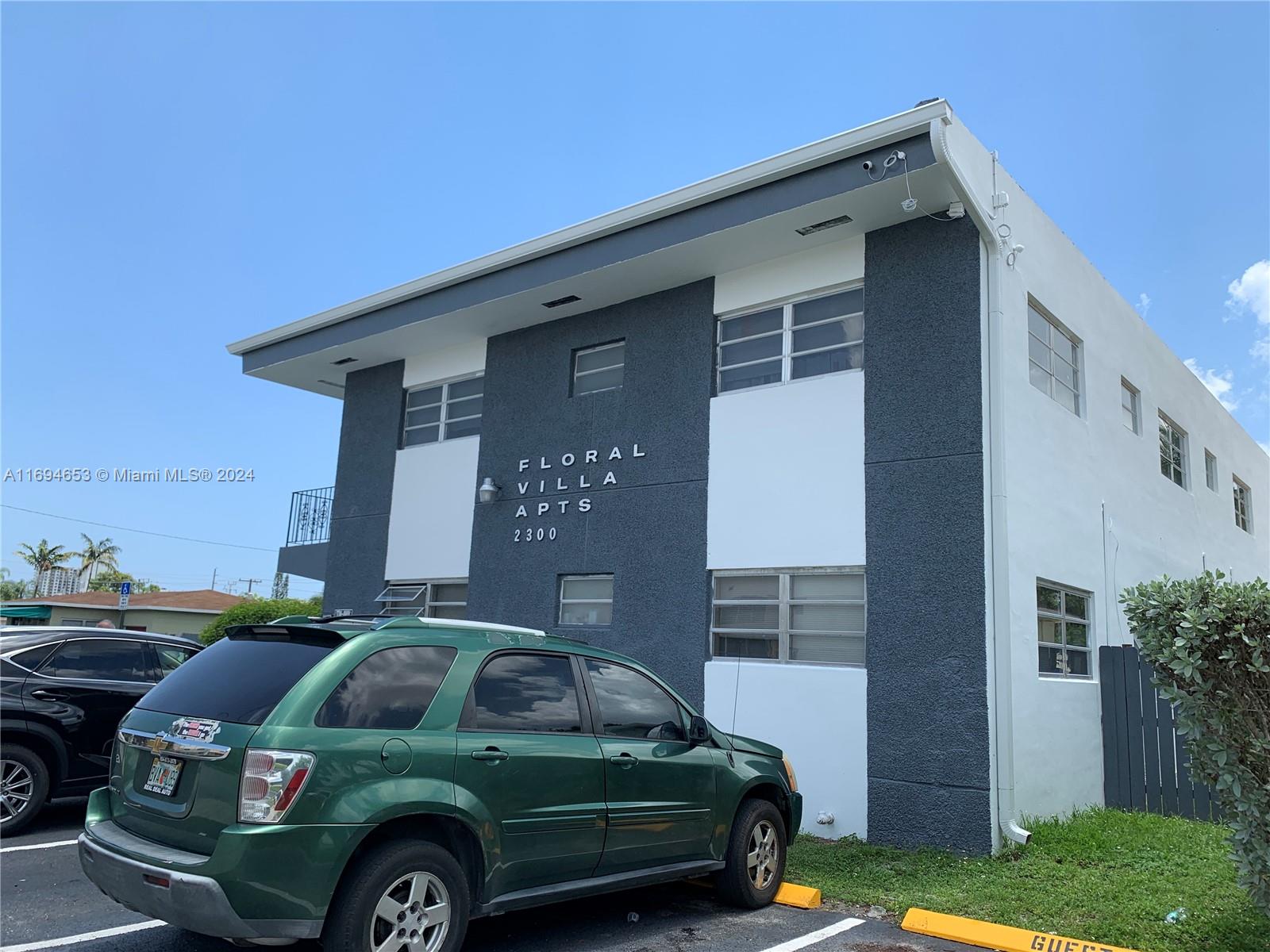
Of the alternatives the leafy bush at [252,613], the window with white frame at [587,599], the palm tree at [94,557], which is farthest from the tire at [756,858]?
the palm tree at [94,557]

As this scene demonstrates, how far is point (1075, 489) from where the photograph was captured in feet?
33.3

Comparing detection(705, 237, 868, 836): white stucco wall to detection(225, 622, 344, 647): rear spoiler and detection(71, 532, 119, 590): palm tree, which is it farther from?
detection(71, 532, 119, 590): palm tree

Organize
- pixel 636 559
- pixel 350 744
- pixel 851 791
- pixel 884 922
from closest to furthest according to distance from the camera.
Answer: pixel 350 744, pixel 884 922, pixel 851 791, pixel 636 559

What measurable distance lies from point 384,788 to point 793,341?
7041 mm

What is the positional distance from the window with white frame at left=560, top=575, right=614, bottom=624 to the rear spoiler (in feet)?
19.8

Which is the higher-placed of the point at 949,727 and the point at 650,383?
the point at 650,383

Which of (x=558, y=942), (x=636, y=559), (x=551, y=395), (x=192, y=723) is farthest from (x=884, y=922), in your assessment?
(x=551, y=395)

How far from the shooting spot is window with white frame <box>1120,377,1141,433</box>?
1239cm

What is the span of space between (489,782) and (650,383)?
687 centimetres

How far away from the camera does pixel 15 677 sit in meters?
7.86

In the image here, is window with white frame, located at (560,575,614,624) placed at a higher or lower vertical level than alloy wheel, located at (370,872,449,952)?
higher

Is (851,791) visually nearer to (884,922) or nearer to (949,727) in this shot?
(949,727)

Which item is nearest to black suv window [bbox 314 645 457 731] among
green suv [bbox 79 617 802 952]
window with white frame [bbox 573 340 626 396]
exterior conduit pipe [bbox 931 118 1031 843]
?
green suv [bbox 79 617 802 952]

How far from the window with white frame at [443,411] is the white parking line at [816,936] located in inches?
336
